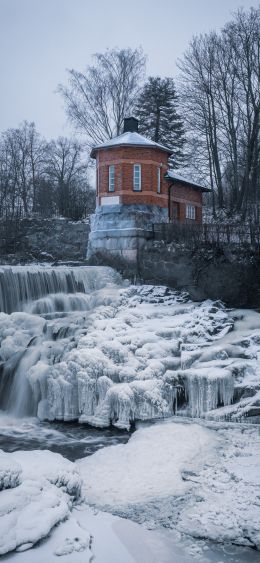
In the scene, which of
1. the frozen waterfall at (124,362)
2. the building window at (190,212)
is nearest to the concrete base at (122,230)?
the frozen waterfall at (124,362)

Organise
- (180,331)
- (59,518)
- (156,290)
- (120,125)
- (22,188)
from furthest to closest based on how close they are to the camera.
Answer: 1. (22,188)
2. (120,125)
3. (156,290)
4. (180,331)
5. (59,518)

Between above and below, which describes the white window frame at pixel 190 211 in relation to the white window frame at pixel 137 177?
below

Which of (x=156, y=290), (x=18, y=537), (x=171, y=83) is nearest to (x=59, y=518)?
(x=18, y=537)

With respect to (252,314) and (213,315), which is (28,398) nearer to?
(213,315)

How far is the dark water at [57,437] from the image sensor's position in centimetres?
912

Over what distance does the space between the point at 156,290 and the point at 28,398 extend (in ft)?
Result: 24.6

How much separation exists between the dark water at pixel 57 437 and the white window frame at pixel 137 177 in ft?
45.2

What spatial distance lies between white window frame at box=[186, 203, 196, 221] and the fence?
9446 millimetres

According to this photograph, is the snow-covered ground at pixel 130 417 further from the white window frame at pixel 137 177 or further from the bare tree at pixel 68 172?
the bare tree at pixel 68 172

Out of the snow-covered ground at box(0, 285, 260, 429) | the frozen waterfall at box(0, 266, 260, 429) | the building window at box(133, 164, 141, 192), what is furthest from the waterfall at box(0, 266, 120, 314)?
the building window at box(133, 164, 141, 192)

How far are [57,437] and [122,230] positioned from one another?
37.4 feet

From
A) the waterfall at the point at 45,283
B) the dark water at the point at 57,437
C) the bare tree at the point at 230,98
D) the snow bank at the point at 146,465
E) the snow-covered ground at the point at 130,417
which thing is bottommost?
the dark water at the point at 57,437

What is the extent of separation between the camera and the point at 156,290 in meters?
17.4

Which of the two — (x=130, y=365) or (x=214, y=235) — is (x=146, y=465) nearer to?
(x=130, y=365)
